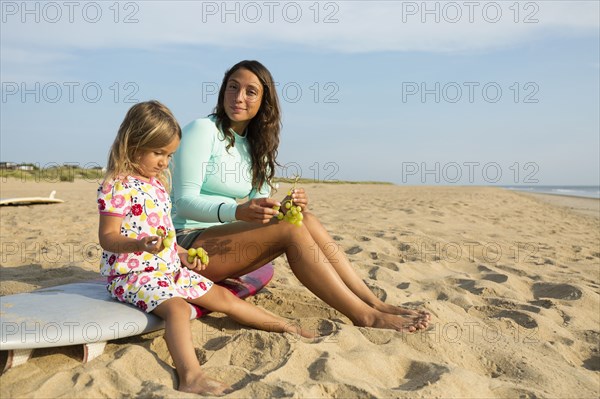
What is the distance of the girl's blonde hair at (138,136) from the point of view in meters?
2.67

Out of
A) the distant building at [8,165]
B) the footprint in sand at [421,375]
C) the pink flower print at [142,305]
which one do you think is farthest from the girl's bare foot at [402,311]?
the distant building at [8,165]

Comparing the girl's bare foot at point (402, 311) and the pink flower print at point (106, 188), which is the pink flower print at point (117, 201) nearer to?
the pink flower print at point (106, 188)

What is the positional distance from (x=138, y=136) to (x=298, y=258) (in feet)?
3.40

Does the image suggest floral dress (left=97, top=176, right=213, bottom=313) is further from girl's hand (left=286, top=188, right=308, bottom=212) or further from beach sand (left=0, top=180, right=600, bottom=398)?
girl's hand (left=286, top=188, right=308, bottom=212)

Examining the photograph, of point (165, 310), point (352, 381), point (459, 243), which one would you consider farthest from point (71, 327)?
point (459, 243)

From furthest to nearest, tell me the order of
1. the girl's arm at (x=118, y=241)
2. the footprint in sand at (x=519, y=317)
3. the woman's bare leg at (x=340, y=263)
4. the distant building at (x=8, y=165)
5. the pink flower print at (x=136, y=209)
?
the distant building at (x=8, y=165) → the footprint in sand at (x=519, y=317) → the woman's bare leg at (x=340, y=263) → the pink flower print at (x=136, y=209) → the girl's arm at (x=118, y=241)

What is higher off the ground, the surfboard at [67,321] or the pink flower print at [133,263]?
the pink flower print at [133,263]

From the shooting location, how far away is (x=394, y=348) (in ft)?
8.68

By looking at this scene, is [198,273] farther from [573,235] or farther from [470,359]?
[573,235]

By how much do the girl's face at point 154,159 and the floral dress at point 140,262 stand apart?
52 millimetres

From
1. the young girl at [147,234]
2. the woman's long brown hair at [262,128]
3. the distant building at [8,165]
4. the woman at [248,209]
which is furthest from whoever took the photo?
the distant building at [8,165]

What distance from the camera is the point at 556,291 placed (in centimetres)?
408

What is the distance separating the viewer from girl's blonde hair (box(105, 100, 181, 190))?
267cm

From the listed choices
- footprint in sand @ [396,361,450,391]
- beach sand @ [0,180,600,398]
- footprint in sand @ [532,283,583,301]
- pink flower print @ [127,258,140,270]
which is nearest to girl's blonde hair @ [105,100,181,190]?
pink flower print @ [127,258,140,270]
